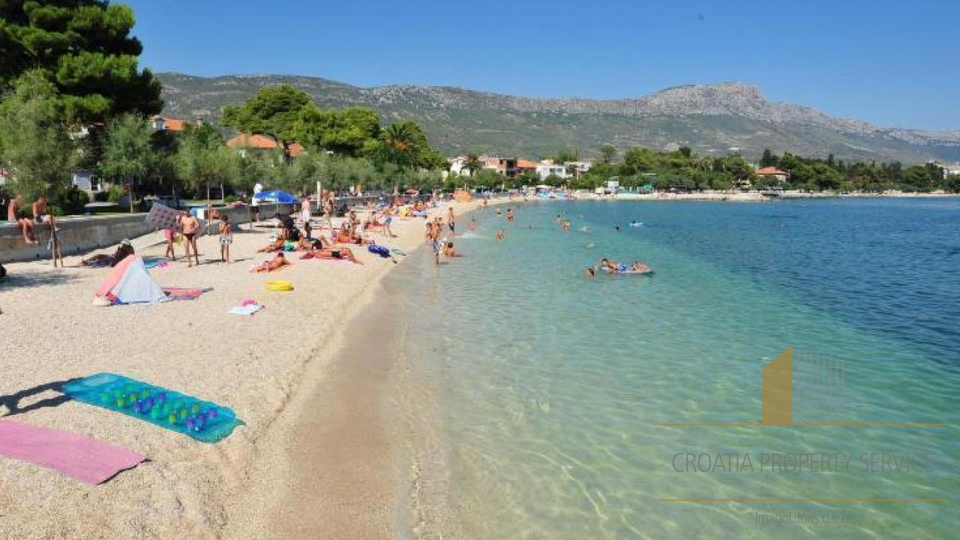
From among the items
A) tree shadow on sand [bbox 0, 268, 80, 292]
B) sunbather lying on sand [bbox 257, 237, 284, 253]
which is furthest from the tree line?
sunbather lying on sand [bbox 257, 237, 284, 253]

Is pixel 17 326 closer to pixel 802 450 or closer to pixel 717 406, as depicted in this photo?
pixel 717 406

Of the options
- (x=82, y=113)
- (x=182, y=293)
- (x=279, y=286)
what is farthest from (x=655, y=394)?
(x=82, y=113)

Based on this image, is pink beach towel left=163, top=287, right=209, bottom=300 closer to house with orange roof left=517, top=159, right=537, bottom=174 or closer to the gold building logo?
the gold building logo

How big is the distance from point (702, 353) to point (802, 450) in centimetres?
428

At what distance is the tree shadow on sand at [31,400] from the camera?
267 inches

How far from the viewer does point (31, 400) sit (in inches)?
277

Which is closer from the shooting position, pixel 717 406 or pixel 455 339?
pixel 717 406

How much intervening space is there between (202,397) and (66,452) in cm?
202

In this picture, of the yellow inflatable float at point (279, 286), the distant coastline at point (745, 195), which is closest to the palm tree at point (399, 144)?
the distant coastline at point (745, 195)

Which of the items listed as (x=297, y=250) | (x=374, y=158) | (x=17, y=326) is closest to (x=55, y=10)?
(x=297, y=250)

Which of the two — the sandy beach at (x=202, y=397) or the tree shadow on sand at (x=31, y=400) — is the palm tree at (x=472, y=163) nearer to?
the sandy beach at (x=202, y=397)

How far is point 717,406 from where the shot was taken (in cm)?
923

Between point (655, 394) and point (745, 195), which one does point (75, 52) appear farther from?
point (745, 195)

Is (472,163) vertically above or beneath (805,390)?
above
